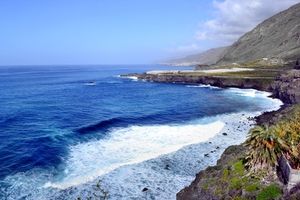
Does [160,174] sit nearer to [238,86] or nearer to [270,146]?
[270,146]

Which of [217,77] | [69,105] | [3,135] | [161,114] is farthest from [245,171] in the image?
[217,77]

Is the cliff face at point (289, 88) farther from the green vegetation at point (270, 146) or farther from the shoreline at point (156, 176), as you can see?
the green vegetation at point (270, 146)

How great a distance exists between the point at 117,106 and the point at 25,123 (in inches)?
1130

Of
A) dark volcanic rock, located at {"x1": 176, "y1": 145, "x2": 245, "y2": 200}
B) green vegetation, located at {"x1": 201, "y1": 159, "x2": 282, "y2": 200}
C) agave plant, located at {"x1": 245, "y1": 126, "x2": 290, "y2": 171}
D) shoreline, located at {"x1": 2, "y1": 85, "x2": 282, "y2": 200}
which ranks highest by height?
agave plant, located at {"x1": 245, "y1": 126, "x2": 290, "y2": 171}

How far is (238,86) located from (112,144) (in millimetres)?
89352

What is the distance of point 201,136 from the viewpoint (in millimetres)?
62438

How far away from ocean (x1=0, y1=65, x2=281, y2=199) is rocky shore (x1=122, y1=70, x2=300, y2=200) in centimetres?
332

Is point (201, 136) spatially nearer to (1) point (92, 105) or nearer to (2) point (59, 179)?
(2) point (59, 179)

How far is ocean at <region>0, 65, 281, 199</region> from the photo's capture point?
1641 inches

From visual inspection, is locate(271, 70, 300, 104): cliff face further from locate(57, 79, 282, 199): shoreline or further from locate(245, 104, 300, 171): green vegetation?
locate(245, 104, 300, 171): green vegetation

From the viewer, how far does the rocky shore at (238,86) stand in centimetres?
Answer: 3741

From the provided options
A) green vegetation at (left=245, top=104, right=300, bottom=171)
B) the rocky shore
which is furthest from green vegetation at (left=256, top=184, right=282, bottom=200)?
the rocky shore

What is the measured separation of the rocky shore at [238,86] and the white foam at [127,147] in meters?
11.0

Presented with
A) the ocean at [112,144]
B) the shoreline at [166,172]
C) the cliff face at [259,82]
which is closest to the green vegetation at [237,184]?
the shoreline at [166,172]
